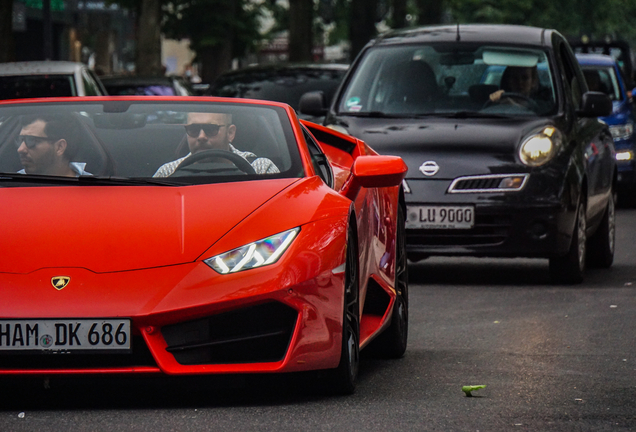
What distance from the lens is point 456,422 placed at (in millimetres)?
5207

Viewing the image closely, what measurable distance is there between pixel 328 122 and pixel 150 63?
70.6 feet

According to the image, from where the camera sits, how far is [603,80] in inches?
789

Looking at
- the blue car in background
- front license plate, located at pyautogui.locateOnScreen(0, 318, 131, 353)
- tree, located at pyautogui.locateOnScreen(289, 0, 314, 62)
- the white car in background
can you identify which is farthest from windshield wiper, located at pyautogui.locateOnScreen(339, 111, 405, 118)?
tree, located at pyautogui.locateOnScreen(289, 0, 314, 62)

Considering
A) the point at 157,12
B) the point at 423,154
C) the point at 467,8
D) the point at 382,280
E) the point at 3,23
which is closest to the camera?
the point at 382,280

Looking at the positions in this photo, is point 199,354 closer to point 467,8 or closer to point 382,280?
point 382,280

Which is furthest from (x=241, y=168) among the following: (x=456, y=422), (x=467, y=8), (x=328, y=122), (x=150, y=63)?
(x=467, y=8)

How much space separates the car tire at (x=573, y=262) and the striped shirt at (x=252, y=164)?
180 inches

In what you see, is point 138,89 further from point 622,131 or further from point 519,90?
point 519,90

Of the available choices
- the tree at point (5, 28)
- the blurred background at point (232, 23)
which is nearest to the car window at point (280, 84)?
the blurred background at point (232, 23)

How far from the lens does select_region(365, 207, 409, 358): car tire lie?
6.88 m

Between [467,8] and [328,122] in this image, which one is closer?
[328,122]

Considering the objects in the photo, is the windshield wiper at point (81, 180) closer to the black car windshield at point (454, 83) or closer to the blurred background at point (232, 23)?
the black car windshield at point (454, 83)

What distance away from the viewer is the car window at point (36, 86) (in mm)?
14290

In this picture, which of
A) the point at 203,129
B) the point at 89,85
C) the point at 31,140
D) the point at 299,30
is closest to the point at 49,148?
the point at 31,140
